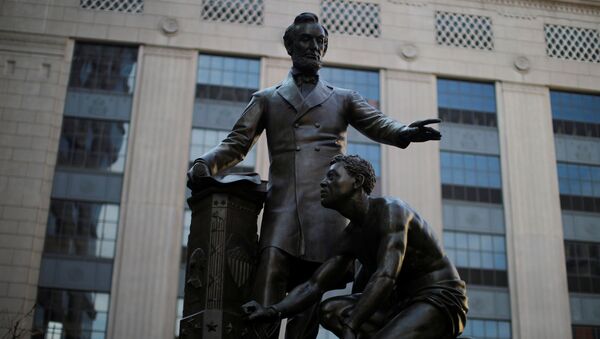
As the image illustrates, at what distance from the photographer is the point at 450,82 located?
3525 centimetres

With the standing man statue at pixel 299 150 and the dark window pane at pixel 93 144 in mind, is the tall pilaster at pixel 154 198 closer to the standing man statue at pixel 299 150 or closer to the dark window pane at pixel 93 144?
the dark window pane at pixel 93 144

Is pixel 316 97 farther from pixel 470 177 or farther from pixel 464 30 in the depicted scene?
pixel 464 30

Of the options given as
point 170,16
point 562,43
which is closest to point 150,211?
point 170,16

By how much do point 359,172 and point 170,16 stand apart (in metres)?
29.6

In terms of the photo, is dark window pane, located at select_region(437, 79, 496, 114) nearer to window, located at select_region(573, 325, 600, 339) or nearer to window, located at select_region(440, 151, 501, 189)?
window, located at select_region(440, 151, 501, 189)

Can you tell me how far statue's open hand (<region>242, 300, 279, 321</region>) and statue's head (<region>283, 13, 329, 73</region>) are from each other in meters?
2.46

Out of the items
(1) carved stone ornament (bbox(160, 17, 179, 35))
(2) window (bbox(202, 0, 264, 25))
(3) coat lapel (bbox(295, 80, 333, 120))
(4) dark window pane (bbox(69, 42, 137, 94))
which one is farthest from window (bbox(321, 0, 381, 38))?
(3) coat lapel (bbox(295, 80, 333, 120))

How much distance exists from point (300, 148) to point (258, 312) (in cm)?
171

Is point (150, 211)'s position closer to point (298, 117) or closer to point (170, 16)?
point (170, 16)

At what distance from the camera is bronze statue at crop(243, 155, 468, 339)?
5.47 meters

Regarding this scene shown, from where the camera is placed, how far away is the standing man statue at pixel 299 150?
20.9ft

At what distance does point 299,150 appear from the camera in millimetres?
6879

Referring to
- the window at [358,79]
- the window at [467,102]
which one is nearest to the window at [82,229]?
the window at [358,79]

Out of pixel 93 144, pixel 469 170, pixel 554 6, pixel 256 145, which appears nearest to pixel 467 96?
pixel 469 170
